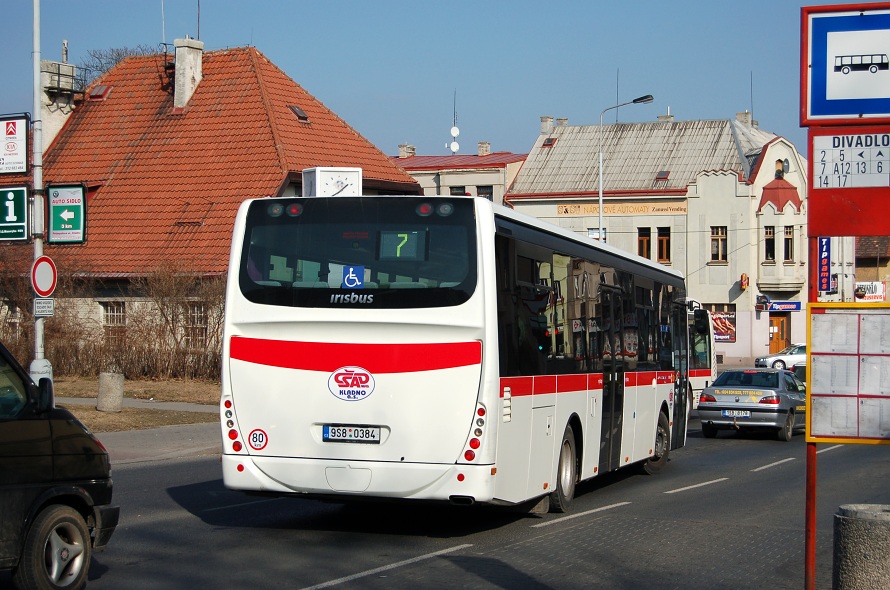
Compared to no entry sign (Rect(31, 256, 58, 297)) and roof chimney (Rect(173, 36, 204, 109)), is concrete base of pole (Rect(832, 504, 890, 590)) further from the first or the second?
roof chimney (Rect(173, 36, 204, 109))

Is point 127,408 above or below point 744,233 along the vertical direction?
below

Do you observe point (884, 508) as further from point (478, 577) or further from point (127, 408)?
point (127, 408)

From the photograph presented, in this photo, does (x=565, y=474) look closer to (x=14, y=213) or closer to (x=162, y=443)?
(x=162, y=443)

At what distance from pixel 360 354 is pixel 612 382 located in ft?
16.5

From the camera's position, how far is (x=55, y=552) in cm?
773

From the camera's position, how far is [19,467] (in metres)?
Answer: 7.43

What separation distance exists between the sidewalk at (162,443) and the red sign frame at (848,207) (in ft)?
44.6

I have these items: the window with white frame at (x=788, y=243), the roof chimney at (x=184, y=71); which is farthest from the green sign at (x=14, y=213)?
the window with white frame at (x=788, y=243)

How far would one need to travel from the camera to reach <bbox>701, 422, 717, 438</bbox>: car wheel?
84.5ft

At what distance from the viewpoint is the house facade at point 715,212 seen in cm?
6228

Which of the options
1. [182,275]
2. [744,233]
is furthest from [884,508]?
[744,233]

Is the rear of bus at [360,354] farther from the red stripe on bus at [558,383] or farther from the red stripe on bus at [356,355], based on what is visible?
the red stripe on bus at [558,383]

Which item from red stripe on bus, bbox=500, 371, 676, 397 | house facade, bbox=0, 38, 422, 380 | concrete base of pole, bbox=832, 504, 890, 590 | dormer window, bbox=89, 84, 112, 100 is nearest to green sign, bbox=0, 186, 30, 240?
red stripe on bus, bbox=500, 371, 676, 397

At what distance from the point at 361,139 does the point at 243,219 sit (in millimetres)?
35423
